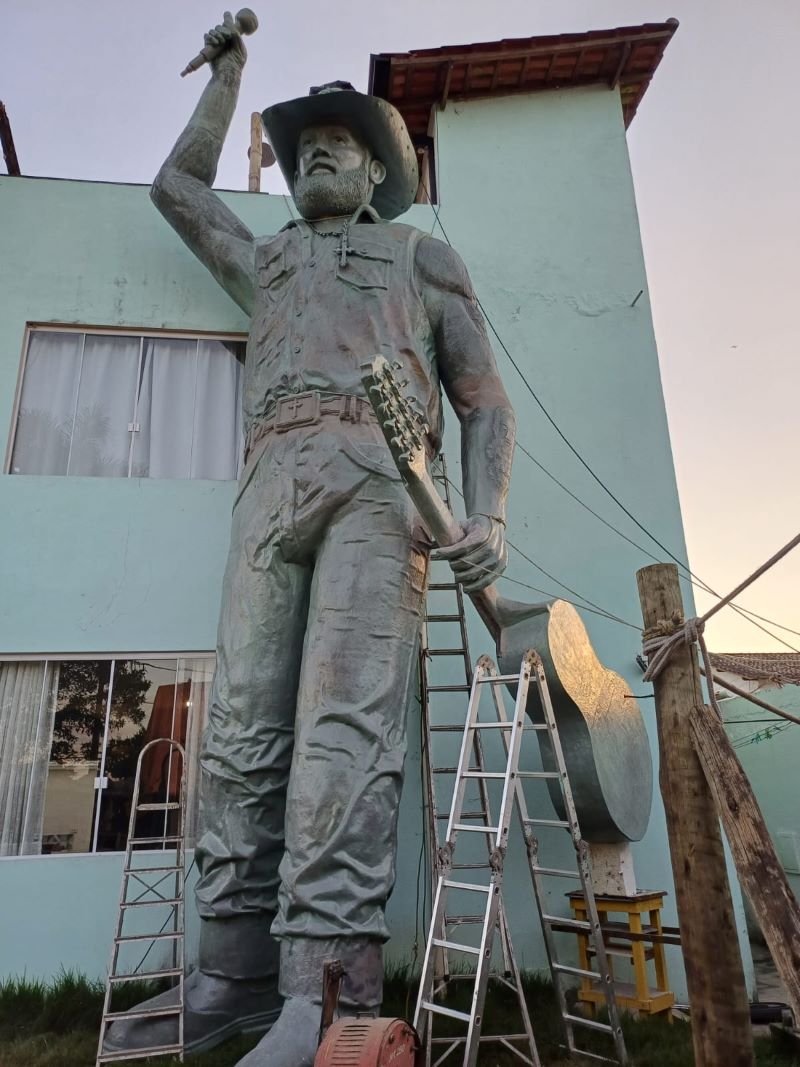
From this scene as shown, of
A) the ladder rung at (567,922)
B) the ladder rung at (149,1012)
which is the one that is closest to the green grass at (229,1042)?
the ladder rung at (149,1012)

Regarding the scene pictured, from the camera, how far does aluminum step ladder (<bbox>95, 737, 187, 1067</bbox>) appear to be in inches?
127

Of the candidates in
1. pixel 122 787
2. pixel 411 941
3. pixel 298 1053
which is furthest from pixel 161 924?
pixel 298 1053

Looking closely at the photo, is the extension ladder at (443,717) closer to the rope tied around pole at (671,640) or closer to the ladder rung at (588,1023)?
the ladder rung at (588,1023)

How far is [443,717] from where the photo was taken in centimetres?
470

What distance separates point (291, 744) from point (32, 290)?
3.79 meters

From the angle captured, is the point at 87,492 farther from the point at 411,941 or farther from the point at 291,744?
the point at 411,941

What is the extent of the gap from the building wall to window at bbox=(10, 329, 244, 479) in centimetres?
16

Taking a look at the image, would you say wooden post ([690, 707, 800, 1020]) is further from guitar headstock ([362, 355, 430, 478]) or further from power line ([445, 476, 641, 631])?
power line ([445, 476, 641, 631])

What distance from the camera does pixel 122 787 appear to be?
4.52 m

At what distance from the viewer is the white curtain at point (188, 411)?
205 inches

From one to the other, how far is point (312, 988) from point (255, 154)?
Result: 21.1 feet

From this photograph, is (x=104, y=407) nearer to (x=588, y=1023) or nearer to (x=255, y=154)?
(x=255, y=154)

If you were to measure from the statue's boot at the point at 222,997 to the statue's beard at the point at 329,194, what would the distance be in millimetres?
3086

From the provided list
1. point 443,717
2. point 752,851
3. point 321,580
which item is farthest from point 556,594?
point 752,851
